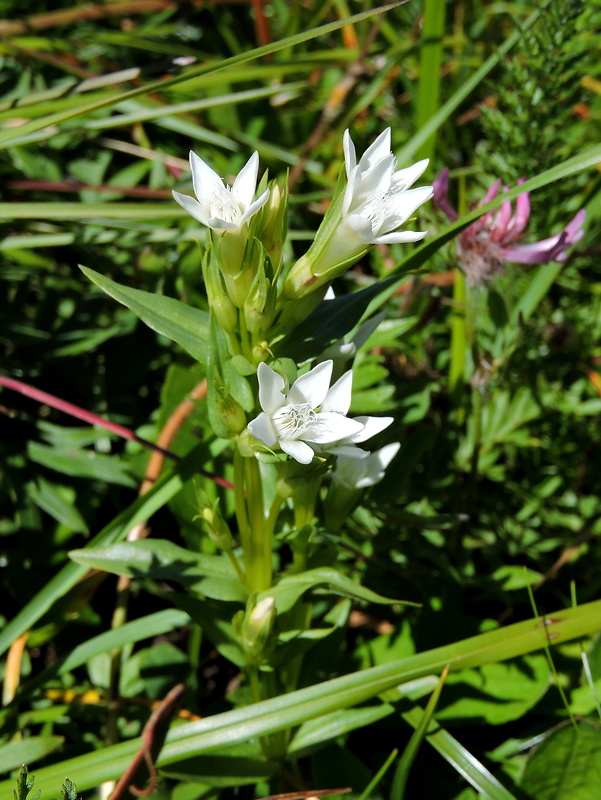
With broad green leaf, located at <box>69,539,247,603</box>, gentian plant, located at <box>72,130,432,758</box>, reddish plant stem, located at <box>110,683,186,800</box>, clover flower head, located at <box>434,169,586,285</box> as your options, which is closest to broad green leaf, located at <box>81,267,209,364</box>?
gentian plant, located at <box>72,130,432,758</box>

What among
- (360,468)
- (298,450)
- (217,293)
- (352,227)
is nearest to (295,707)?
(360,468)

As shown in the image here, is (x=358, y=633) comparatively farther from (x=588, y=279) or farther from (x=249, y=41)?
(x=249, y=41)

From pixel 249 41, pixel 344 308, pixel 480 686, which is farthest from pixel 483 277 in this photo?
pixel 249 41

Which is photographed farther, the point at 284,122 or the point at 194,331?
the point at 284,122

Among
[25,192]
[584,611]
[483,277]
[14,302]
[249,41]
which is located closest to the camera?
[584,611]

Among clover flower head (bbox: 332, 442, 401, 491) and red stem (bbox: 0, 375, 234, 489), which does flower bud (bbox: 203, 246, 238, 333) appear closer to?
clover flower head (bbox: 332, 442, 401, 491)

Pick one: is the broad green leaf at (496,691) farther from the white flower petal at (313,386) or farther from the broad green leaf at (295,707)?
the white flower petal at (313,386)

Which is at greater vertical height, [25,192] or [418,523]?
[25,192]
